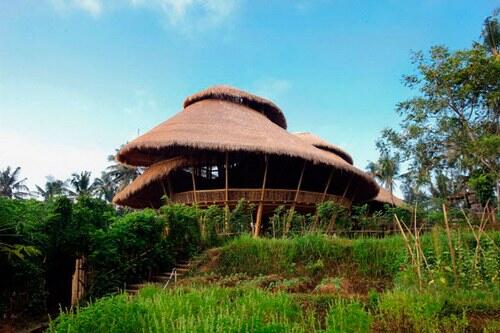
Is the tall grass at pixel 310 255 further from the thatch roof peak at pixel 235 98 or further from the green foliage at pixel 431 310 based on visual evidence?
the thatch roof peak at pixel 235 98

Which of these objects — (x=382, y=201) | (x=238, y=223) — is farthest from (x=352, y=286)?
(x=382, y=201)

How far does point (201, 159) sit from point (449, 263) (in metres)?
9.72

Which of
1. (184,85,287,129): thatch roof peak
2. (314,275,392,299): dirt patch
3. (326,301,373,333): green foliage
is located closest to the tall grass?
(314,275,392,299): dirt patch

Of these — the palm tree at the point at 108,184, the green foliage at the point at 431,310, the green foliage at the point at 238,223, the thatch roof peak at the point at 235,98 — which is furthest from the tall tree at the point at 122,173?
the green foliage at the point at 431,310

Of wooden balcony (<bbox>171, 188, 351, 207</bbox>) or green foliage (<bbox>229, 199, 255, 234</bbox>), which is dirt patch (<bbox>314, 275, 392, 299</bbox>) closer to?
green foliage (<bbox>229, 199, 255, 234</bbox>)

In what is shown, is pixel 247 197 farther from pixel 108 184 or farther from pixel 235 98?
pixel 108 184

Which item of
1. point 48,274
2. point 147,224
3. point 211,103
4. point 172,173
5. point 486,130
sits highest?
point 211,103

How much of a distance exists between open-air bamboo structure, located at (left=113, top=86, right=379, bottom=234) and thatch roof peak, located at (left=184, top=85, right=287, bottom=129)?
0.15 feet

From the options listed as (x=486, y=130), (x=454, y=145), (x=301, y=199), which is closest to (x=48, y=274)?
(x=301, y=199)

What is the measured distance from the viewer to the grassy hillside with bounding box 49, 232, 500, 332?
11.7 feet

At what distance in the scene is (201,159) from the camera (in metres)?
15.3

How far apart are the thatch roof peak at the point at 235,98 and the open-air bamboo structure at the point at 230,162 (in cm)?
5

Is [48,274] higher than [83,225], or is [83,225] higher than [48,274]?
[83,225]

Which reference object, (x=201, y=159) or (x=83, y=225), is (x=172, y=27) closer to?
(x=201, y=159)
